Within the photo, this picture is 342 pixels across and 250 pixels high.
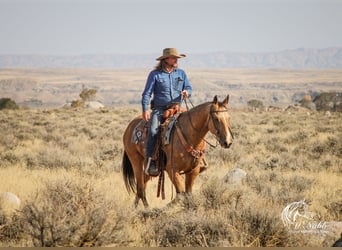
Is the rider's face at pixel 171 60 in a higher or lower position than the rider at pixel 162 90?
higher

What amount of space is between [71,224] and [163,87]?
356cm

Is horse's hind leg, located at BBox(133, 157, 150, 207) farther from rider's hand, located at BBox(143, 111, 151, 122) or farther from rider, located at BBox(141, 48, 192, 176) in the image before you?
rider's hand, located at BBox(143, 111, 151, 122)

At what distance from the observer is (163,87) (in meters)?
8.78

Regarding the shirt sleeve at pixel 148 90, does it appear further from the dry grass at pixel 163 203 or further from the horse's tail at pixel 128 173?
the horse's tail at pixel 128 173

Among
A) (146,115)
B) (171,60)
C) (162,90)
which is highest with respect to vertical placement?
(171,60)

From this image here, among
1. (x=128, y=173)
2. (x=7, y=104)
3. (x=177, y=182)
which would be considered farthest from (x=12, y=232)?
(x=7, y=104)

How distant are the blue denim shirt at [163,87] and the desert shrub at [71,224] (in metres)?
2.71

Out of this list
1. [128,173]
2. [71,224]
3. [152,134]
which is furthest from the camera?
[128,173]

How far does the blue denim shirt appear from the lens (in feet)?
28.7

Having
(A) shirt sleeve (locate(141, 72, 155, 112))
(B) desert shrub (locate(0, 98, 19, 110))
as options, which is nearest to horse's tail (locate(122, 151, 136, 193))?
(A) shirt sleeve (locate(141, 72, 155, 112))

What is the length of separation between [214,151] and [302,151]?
110 inches

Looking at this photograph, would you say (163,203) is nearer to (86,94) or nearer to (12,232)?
(12,232)

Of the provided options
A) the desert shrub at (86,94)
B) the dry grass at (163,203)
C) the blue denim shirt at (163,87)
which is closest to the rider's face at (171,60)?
the blue denim shirt at (163,87)

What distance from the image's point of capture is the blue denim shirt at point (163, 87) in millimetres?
8742
